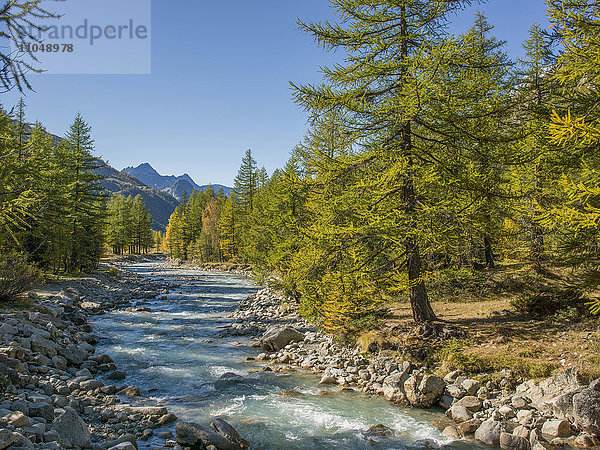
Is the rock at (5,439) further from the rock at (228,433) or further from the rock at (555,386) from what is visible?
the rock at (555,386)

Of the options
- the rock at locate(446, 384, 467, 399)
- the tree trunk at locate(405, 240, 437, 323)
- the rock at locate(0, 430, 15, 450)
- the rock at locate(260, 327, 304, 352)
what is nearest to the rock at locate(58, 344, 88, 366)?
the rock at locate(260, 327, 304, 352)

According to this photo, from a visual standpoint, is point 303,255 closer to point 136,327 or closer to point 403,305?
point 403,305

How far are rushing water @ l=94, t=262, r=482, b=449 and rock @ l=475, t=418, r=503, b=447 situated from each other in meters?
0.27

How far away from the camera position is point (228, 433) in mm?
6859

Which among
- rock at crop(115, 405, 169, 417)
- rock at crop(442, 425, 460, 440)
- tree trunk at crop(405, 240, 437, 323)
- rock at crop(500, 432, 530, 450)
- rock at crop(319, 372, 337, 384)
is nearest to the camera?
rock at crop(500, 432, 530, 450)

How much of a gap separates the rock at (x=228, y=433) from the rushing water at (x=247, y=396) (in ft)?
0.80

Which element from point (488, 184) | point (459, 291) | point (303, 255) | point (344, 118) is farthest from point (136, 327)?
point (488, 184)

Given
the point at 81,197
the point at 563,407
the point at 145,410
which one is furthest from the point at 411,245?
the point at 81,197

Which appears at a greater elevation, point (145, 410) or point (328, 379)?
point (145, 410)

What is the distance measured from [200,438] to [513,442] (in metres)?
5.79

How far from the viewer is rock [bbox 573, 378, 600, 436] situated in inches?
242

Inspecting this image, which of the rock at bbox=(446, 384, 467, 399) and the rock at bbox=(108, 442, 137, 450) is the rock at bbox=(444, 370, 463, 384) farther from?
the rock at bbox=(108, 442, 137, 450)

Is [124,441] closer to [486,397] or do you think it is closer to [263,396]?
[263,396]

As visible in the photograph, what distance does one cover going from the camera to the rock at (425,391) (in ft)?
26.8
